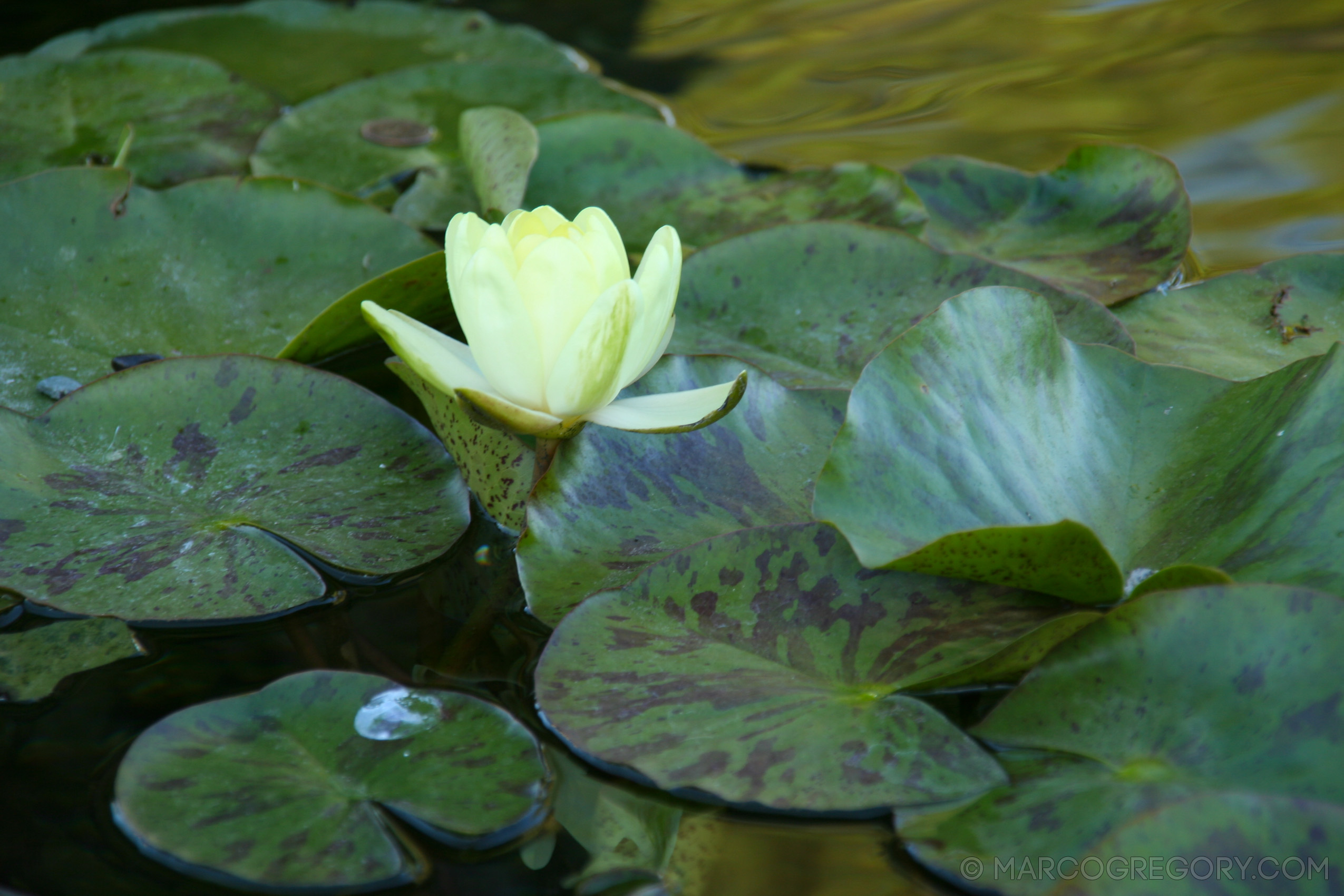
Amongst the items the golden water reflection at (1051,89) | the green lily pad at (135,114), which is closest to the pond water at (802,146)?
the golden water reflection at (1051,89)

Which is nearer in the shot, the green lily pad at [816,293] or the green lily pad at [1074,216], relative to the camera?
the green lily pad at [816,293]

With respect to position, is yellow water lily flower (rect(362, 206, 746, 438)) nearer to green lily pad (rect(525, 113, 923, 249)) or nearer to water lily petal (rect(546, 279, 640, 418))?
water lily petal (rect(546, 279, 640, 418))

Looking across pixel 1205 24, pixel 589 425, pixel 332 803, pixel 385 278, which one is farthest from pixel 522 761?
pixel 1205 24

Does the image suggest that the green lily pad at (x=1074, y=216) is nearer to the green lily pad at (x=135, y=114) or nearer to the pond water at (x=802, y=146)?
the pond water at (x=802, y=146)

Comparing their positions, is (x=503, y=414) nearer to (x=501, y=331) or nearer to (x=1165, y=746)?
(x=501, y=331)

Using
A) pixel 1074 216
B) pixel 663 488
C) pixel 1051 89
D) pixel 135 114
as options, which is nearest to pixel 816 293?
pixel 663 488

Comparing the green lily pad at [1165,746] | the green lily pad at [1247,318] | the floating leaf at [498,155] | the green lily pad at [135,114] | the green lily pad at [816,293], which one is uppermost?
the green lily pad at [135,114]

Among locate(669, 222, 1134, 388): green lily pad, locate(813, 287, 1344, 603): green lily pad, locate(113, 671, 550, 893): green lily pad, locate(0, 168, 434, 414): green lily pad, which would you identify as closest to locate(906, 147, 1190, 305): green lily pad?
locate(669, 222, 1134, 388): green lily pad

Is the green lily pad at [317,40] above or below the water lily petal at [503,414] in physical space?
above
